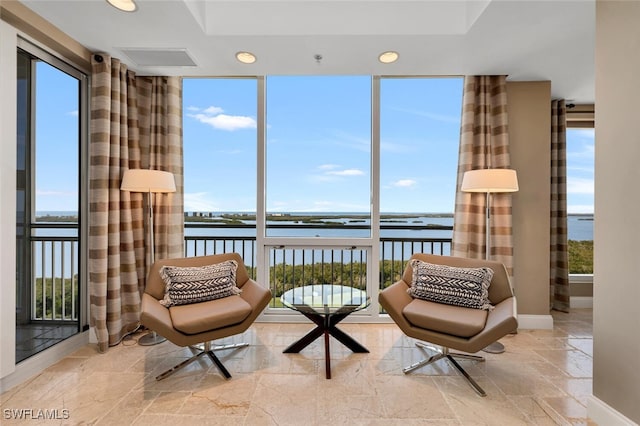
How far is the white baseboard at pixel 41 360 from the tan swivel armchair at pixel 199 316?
893 mm

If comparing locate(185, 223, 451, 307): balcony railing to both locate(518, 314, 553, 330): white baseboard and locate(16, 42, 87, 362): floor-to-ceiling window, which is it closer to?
locate(518, 314, 553, 330): white baseboard

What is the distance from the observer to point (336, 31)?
2.42 m

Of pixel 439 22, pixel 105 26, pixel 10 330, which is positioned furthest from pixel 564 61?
pixel 10 330

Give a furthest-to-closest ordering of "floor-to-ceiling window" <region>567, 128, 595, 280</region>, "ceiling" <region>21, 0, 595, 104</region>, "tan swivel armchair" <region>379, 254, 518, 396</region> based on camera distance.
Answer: "floor-to-ceiling window" <region>567, 128, 595, 280</region> < "ceiling" <region>21, 0, 595, 104</region> < "tan swivel armchair" <region>379, 254, 518, 396</region>

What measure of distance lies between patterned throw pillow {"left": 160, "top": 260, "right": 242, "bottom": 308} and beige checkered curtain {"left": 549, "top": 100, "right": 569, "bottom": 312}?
3.79 metres

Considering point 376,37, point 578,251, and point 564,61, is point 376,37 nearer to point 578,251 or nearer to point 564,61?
point 564,61

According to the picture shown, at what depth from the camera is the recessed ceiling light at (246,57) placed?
2.74 metres

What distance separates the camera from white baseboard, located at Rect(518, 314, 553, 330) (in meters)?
3.15

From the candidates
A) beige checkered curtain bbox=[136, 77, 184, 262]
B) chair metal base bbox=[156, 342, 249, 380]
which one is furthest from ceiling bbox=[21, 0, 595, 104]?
chair metal base bbox=[156, 342, 249, 380]

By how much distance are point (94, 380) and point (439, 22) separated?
3.80m

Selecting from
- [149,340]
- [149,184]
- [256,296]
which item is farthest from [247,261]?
[149,184]

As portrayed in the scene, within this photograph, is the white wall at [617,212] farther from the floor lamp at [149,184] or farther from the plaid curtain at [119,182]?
the plaid curtain at [119,182]

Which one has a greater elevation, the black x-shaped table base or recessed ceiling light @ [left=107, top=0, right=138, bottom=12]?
recessed ceiling light @ [left=107, top=0, right=138, bottom=12]

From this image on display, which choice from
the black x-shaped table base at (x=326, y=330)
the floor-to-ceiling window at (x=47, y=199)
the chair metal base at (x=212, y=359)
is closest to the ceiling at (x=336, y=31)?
the floor-to-ceiling window at (x=47, y=199)
